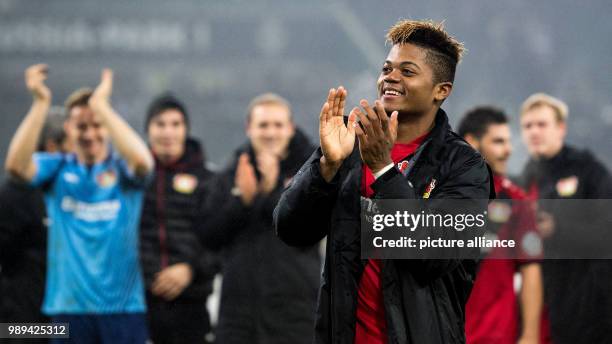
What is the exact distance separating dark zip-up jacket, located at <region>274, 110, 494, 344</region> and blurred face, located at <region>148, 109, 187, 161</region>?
3.14 m

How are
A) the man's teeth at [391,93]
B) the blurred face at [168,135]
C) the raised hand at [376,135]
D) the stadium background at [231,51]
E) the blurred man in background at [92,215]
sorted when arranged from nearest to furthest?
Result: 1. the raised hand at [376,135]
2. the man's teeth at [391,93]
3. the blurred man in background at [92,215]
4. the blurred face at [168,135]
5. the stadium background at [231,51]

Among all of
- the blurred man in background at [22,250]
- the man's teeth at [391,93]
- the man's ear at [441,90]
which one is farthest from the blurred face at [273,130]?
the man's teeth at [391,93]

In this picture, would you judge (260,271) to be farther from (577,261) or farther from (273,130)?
(577,261)

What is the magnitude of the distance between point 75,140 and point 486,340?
2.56 m

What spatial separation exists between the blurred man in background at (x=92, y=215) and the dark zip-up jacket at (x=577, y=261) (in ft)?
7.44

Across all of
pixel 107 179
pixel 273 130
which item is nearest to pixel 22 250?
pixel 107 179

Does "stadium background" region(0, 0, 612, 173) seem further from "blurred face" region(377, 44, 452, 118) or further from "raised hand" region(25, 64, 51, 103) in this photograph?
"blurred face" region(377, 44, 452, 118)

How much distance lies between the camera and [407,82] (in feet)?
10.5

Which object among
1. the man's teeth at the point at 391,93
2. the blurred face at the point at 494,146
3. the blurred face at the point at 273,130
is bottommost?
the man's teeth at the point at 391,93

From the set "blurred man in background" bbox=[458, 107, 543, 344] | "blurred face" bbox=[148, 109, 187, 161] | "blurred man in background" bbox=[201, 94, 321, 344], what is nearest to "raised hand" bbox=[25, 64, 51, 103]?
"blurred face" bbox=[148, 109, 187, 161]

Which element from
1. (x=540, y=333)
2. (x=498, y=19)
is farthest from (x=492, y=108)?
(x=498, y=19)

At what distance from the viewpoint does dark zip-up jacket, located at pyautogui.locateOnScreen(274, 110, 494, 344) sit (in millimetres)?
2959

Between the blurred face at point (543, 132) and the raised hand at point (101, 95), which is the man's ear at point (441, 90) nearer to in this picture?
the blurred face at point (543, 132)

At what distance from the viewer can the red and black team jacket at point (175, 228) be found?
5.96m
